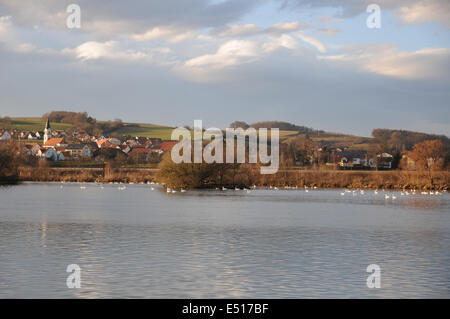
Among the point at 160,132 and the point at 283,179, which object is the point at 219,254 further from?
the point at 160,132

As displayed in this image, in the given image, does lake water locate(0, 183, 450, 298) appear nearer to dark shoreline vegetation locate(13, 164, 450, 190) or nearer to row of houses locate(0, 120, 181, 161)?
dark shoreline vegetation locate(13, 164, 450, 190)

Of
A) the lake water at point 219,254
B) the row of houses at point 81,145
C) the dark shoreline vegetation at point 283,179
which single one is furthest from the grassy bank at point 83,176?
the lake water at point 219,254

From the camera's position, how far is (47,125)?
14125 centimetres

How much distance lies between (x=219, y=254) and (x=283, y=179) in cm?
5312

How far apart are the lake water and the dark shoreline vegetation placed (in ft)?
104

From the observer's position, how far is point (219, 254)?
1814 cm

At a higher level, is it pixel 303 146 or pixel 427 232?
pixel 303 146

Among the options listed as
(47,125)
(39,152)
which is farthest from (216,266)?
(47,125)

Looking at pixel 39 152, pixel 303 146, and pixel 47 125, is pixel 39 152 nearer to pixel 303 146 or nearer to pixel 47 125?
pixel 47 125

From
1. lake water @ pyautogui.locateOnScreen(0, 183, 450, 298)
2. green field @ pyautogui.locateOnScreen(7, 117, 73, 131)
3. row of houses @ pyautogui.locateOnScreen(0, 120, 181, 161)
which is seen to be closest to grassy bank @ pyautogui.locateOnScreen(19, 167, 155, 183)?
row of houses @ pyautogui.locateOnScreen(0, 120, 181, 161)

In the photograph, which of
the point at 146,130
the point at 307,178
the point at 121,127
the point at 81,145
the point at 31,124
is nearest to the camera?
the point at 307,178

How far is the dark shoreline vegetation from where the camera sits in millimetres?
65425

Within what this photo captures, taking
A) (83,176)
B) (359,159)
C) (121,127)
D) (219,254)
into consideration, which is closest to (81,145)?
(121,127)

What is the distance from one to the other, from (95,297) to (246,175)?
5688cm
